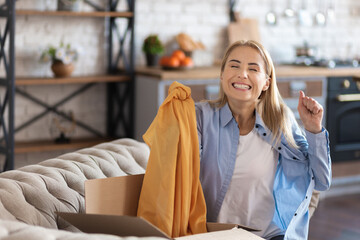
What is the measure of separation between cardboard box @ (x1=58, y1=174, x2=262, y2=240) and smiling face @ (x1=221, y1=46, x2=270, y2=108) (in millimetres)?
476

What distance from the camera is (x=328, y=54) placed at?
5.56 m

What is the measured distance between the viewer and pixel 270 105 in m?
2.19

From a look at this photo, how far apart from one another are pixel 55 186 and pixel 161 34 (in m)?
3.01

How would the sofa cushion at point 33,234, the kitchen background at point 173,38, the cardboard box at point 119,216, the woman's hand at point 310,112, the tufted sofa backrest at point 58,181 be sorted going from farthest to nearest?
the kitchen background at point 173,38, the woman's hand at point 310,112, the tufted sofa backrest at point 58,181, the cardboard box at point 119,216, the sofa cushion at point 33,234

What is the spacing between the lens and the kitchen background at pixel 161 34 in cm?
437

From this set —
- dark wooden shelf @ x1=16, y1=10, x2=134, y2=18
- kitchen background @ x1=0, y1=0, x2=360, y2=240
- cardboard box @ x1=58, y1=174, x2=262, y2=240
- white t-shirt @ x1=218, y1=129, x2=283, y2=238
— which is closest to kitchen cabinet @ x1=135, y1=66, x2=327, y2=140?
kitchen background @ x1=0, y1=0, x2=360, y2=240

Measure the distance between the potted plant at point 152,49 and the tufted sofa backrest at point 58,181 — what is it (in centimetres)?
228

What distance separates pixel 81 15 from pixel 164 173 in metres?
2.77

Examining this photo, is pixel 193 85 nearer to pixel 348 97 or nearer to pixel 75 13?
pixel 75 13

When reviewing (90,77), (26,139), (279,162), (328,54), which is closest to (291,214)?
(279,162)

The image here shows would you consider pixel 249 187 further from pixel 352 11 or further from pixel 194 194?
pixel 352 11

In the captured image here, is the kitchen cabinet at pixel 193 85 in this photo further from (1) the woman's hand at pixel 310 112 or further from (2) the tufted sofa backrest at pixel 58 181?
(1) the woman's hand at pixel 310 112

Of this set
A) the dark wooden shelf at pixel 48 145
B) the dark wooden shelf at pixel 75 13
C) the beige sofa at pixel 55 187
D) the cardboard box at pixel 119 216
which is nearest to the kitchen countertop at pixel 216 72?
the dark wooden shelf at pixel 75 13

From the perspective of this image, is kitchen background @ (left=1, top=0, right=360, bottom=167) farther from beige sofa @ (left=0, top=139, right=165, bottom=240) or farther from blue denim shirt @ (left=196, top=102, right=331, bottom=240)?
blue denim shirt @ (left=196, top=102, right=331, bottom=240)
